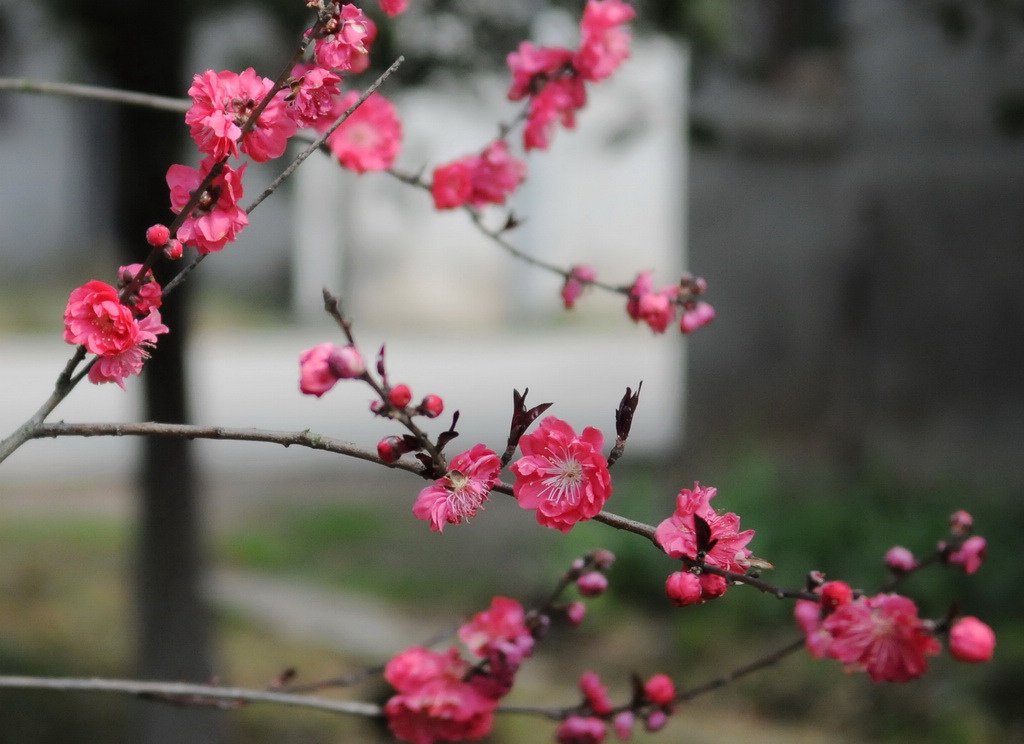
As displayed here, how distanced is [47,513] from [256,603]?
208 cm

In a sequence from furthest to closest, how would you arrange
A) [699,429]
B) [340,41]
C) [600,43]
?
[699,429], [600,43], [340,41]

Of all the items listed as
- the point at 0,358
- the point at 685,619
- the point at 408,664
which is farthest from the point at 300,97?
the point at 0,358

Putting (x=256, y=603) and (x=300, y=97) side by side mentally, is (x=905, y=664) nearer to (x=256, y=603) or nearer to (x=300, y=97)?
(x=300, y=97)

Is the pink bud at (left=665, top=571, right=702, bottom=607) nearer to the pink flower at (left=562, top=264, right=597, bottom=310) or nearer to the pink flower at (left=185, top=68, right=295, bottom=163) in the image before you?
the pink flower at (left=185, top=68, right=295, bottom=163)

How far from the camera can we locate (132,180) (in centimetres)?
281

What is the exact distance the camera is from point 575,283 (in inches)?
53.9

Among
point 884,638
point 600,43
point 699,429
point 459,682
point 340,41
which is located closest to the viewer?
point 340,41

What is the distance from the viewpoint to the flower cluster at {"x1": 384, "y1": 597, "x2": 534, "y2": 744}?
1.17 meters

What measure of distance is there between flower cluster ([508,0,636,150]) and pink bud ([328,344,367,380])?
733 mm

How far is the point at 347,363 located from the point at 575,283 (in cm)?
67

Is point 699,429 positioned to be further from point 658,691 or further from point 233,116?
point 233,116

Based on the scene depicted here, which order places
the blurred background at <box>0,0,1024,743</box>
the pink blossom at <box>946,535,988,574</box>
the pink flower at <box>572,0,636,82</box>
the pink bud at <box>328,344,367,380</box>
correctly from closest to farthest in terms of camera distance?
the pink bud at <box>328,344,367,380</box> → the pink blossom at <box>946,535,988,574</box> → the pink flower at <box>572,0,636,82</box> → the blurred background at <box>0,0,1024,743</box>

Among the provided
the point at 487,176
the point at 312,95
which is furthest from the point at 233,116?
the point at 487,176

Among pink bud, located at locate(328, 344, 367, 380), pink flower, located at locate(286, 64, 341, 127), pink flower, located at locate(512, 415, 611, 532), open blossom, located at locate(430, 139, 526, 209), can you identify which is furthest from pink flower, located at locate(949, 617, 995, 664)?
open blossom, located at locate(430, 139, 526, 209)
